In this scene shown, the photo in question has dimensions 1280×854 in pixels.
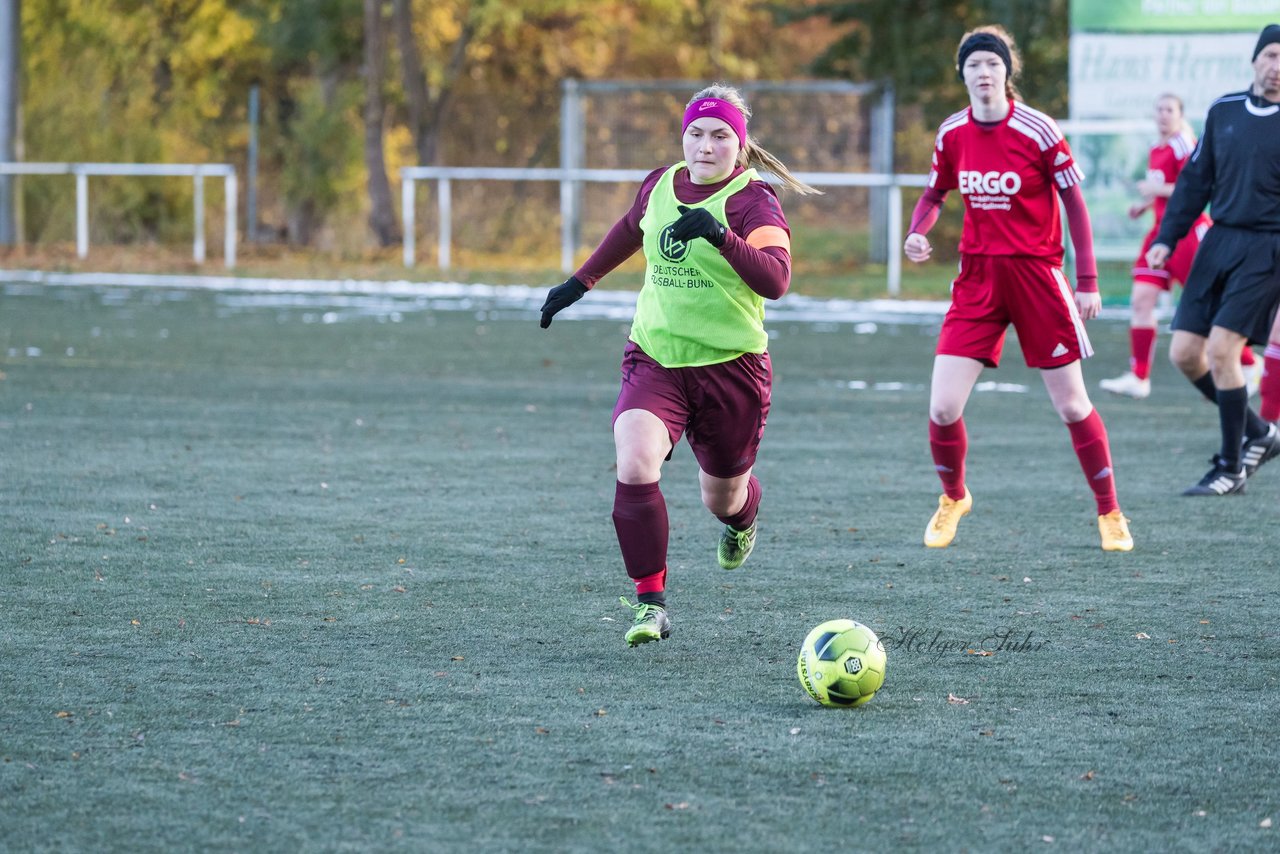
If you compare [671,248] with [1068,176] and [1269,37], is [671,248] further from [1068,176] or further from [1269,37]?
[1269,37]

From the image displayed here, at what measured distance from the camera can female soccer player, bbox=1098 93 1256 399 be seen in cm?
1319

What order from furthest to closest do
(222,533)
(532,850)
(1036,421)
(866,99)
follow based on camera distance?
(866,99) → (1036,421) → (222,533) → (532,850)

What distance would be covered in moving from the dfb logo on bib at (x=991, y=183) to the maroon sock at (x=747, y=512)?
1.75m

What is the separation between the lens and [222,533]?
7754mm

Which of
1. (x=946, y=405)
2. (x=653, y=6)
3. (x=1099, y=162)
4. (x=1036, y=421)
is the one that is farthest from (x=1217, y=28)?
(x=653, y=6)

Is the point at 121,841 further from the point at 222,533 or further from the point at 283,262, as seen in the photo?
the point at 283,262

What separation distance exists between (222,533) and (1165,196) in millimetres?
8224

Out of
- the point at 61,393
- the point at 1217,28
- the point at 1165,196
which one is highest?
the point at 1217,28

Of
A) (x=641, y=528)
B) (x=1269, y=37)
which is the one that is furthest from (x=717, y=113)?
(x=1269, y=37)

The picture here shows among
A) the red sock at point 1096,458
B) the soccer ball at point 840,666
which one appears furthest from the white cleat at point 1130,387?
the soccer ball at point 840,666

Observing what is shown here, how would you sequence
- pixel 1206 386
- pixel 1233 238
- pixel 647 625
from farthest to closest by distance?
1. pixel 1206 386
2. pixel 1233 238
3. pixel 647 625

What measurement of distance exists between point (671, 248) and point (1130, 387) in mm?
8156

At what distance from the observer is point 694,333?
5.98m

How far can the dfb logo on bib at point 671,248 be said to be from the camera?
234 inches
